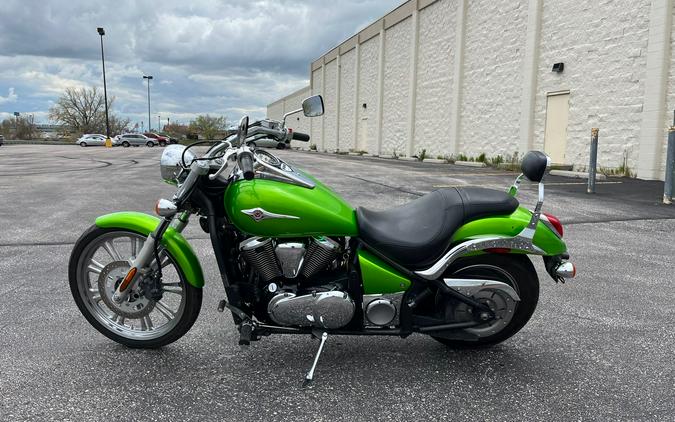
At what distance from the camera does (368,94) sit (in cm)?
3803

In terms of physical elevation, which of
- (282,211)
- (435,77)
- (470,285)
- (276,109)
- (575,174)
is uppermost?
(276,109)

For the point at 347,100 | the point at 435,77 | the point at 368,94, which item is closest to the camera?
the point at 435,77

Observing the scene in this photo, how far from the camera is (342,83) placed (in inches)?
1735

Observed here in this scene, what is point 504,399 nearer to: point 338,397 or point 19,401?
point 338,397

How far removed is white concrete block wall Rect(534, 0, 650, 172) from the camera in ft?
49.3

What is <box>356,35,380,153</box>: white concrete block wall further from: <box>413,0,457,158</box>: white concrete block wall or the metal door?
the metal door

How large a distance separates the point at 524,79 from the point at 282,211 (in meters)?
19.2

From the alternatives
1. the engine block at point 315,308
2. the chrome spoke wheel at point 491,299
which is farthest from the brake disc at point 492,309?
the engine block at point 315,308

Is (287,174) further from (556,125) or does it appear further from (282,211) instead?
(556,125)

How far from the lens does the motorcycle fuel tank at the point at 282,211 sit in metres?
2.76

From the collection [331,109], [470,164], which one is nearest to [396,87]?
[470,164]

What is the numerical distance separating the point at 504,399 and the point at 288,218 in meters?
1.51

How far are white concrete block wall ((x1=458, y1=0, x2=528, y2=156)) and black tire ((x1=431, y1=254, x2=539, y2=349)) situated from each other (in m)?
18.6

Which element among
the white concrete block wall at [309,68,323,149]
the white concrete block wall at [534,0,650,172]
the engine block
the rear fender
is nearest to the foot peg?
the engine block
